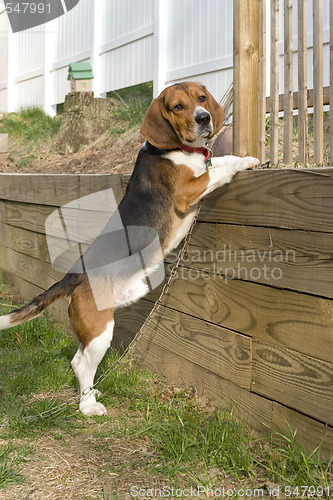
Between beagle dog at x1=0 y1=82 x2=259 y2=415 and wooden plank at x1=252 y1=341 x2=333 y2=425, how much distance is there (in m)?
0.86

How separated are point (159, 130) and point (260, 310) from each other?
113cm

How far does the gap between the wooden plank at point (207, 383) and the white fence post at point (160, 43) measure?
16.7 feet

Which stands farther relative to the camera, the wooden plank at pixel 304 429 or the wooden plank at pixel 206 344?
the wooden plank at pixel 206 344

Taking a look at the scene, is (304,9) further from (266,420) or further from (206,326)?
(266,420)

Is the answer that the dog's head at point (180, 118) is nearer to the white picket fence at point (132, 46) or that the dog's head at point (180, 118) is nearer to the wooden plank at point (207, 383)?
the wooden plank at point (207, 383)

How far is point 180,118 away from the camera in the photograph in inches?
123

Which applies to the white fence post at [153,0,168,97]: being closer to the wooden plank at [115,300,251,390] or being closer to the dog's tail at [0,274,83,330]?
A: the wooden plank at [115,300,251,390]

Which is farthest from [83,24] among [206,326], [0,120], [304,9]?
[206,326]

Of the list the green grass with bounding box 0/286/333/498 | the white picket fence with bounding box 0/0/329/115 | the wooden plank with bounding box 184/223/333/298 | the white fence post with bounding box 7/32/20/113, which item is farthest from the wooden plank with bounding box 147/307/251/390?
the white fence post with bounding box 7/32/20/113

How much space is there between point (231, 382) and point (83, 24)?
9.35m

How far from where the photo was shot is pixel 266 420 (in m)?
2.87

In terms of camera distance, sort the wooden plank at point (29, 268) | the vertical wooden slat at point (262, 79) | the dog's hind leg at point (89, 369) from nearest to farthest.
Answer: the dog's hind leg at point (89, 369) < the vertical wooden slat at point (262, 79) < the wooden plank at point (29, 268)

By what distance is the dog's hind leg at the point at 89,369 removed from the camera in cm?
328

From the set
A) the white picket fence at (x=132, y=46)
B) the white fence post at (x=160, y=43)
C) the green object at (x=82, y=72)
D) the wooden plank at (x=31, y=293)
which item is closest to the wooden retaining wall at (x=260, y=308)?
the wooden plank at (x=31, y=293)
